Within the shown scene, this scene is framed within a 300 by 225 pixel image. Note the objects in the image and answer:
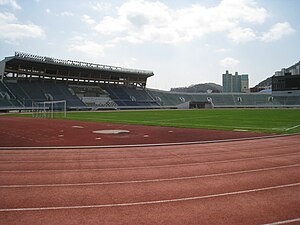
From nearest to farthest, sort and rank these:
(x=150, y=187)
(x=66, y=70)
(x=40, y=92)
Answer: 1. (x=150, y=187)
2. (x=40, y=92)
3. (x=66, y=70)

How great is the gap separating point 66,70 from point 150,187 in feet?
256

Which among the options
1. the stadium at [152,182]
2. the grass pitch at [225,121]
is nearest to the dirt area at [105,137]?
the stadium at [152,182]

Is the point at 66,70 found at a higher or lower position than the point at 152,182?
higher

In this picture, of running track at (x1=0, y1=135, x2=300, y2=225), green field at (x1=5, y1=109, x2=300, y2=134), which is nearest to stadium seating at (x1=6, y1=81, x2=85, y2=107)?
green field at (x1=5, y1=109, x2=300, y2=134)

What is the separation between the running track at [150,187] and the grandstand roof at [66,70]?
2466 inches

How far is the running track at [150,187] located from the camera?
5391 mm

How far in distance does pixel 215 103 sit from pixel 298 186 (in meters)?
104

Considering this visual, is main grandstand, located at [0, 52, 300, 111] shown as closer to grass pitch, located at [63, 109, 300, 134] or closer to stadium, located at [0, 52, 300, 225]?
grass pitch, located at [63, 109, 300, 134]

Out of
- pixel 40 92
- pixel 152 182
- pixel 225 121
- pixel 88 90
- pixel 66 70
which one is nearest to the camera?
pixel 152 182

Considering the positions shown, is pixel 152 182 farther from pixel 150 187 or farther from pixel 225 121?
pixel 225 121

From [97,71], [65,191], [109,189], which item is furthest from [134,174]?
[97,71]

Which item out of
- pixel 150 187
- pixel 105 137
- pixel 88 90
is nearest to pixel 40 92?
pixel 88 90

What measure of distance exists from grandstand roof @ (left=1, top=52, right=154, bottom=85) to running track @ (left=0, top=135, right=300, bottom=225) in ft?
205

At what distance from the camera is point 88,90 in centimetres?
8525
